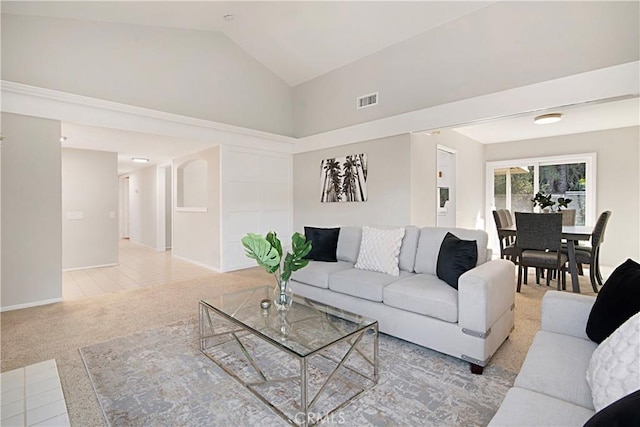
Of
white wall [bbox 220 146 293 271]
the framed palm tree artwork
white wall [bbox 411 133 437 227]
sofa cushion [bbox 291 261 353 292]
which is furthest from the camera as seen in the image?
white wall [bbox 220 146 293 271]

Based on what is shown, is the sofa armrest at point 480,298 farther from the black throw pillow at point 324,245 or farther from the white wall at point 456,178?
the white wall at point 456,178

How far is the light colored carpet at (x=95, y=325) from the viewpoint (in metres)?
2.15

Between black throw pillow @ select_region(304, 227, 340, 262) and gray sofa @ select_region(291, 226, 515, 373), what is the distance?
13 centimetres

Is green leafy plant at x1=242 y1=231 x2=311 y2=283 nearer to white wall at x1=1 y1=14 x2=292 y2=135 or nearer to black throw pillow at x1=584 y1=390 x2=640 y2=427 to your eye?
black throw pillow at x1=584 y1=390 x2=640 y2=427

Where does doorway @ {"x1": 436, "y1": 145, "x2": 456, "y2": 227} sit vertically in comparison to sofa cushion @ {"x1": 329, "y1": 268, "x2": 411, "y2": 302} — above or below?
above

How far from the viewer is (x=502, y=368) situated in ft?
7.48

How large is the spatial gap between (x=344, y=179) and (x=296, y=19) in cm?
265

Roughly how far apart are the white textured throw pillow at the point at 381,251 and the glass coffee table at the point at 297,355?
2.30 feet

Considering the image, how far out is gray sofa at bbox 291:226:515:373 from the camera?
7.26ft

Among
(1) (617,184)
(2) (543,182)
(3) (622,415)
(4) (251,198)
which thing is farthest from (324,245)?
(1) (617,184)

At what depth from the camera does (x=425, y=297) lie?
2471 mm

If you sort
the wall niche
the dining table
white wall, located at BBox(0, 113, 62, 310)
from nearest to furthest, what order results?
white wall, located at BBox(0, 113, 62, 310) → the dining table → the wall niche

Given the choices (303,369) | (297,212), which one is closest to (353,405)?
(303,369)

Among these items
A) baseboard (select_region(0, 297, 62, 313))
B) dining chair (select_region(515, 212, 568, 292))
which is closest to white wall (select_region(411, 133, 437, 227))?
dining chair (select_region(515, 212, 568, 292))
